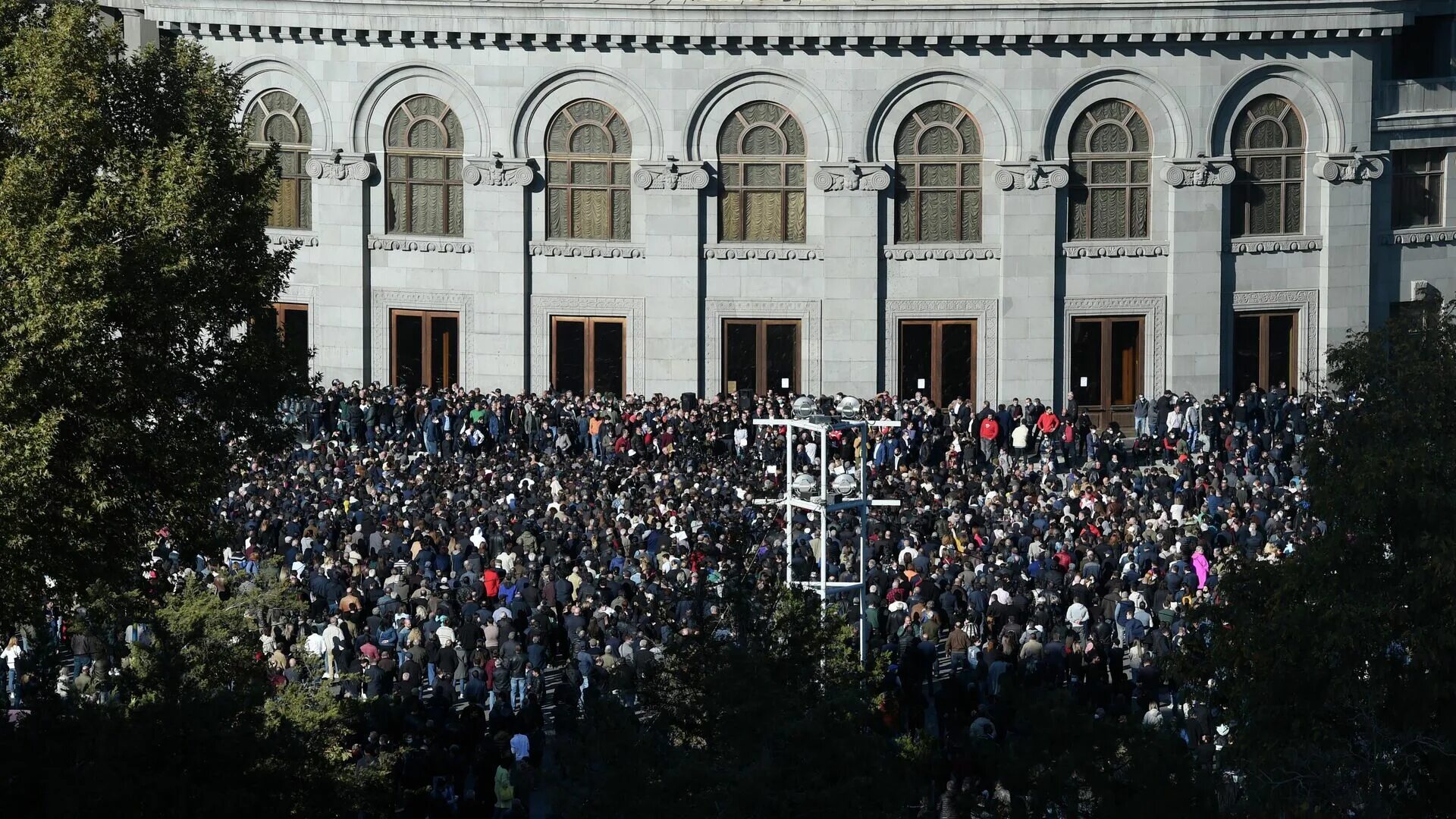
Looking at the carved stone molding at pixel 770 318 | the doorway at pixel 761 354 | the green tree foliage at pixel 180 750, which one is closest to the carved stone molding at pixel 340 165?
the carved stone molding at pixel 770 318

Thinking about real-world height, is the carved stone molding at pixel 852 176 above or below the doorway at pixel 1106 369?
above

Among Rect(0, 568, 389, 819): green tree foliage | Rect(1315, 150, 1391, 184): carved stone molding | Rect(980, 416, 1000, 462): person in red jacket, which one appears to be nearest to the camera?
Rect(0, 568, 389, 819): green tree foliage

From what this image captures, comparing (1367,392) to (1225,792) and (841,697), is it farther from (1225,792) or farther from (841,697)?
(841,697)

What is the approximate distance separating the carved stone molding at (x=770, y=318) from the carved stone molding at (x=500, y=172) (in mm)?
5339

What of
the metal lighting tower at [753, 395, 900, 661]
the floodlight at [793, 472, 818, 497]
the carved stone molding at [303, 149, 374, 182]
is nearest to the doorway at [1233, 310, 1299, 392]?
the carved stone molding at [303, 149, 374, 182]

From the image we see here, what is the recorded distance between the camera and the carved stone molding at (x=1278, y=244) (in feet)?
174

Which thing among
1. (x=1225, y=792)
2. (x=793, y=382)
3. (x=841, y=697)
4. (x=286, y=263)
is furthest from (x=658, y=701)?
(x=793, y=382)

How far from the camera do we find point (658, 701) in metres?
18.2

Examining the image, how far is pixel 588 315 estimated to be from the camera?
5356 cm

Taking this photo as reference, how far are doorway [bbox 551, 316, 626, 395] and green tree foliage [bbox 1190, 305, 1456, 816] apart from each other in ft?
110

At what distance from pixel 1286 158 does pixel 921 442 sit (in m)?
13.7

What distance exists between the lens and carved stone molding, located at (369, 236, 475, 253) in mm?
53531

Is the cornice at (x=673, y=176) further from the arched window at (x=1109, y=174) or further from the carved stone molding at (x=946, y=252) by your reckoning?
the arched window at (x=1109, y=174)

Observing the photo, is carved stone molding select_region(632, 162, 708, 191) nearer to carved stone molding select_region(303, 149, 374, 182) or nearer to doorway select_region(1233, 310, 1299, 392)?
carved stone molding select_region(303, 149, 374, 182)
